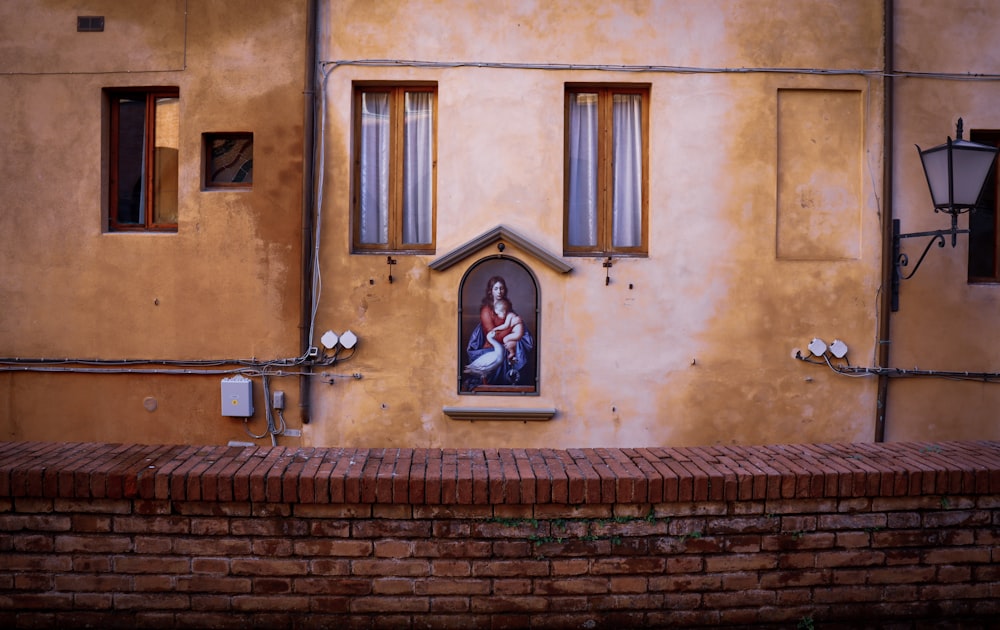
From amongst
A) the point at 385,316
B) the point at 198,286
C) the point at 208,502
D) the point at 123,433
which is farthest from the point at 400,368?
the point at 208,502

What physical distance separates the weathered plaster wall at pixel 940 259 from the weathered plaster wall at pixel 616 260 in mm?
362

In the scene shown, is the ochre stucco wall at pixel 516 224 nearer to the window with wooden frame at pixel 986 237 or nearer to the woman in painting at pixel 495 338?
the woman in painting at pixel 495 338

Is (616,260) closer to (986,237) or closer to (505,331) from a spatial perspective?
(505,331)

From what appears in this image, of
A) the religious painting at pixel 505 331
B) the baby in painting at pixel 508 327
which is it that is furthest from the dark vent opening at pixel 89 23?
the baby in painting at pixel 508 327

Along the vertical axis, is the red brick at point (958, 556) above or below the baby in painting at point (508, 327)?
below

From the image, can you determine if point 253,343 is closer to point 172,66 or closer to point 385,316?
point 385,316

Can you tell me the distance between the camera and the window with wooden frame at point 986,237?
26.2 feet

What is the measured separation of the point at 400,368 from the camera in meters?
7.55

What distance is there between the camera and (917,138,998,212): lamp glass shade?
6.63 meters

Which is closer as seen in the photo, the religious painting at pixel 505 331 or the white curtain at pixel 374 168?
the religious painting at pixel 505 331

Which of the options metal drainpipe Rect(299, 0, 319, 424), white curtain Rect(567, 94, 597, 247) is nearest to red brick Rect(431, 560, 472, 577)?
metal drainpipe Rect(299, 0, 319, 424)

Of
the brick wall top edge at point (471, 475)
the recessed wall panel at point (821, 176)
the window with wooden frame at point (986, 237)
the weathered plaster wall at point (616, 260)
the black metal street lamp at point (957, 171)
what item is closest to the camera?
the brick wall top edge at point (471, 475)

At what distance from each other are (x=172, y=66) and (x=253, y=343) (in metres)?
2.99

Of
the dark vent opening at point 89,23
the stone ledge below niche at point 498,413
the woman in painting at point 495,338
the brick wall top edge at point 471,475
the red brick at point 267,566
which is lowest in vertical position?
the red brick at point 267,566
